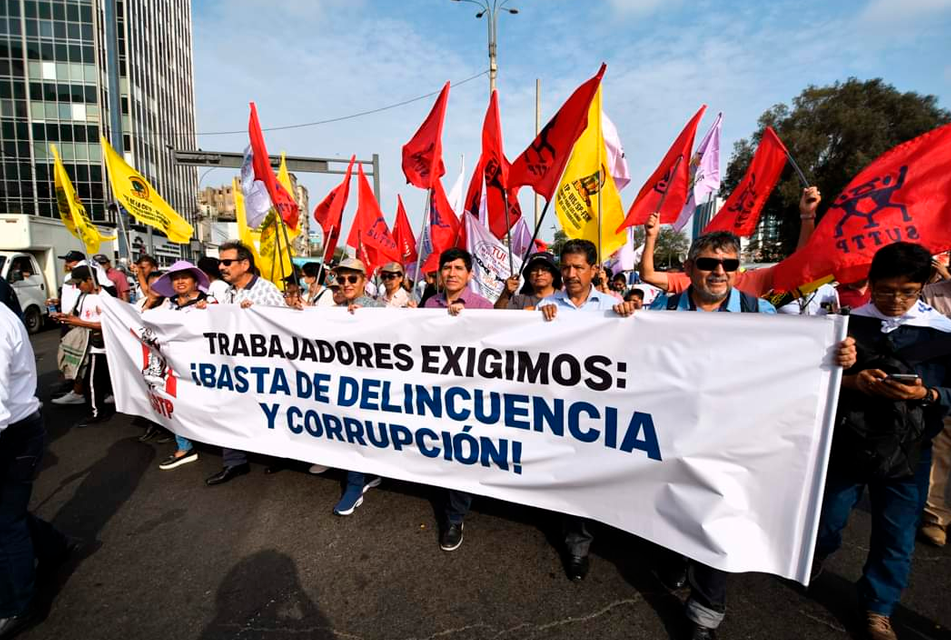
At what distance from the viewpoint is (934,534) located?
2.74 metres

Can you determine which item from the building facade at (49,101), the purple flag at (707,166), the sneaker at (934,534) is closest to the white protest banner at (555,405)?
the sneaker at (934,534)

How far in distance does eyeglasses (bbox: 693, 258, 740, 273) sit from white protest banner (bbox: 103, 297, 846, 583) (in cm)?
36

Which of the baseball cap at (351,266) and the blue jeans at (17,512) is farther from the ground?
the baseball cap at (351,266)

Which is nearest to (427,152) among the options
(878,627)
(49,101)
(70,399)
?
(878,627)

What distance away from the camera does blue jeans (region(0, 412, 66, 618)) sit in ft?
6.65

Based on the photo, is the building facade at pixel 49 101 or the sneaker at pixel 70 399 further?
the building facade at pixel 49 101

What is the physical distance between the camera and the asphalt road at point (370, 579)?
A: 2104 millimetres

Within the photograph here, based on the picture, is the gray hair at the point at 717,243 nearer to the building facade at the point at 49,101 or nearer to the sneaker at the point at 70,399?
the sneaker at the point at 70,399

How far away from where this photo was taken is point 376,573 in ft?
8.05

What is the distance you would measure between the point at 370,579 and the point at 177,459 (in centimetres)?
233

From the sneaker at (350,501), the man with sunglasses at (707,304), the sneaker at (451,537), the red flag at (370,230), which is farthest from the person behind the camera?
the red flag at (370,230)

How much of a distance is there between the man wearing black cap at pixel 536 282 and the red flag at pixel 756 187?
189 centimetres

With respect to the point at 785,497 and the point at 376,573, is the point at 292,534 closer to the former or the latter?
the point at 376,573

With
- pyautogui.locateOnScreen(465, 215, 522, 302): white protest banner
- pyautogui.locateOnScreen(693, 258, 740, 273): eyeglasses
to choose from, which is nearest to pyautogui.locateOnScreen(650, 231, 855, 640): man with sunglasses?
pyautogui.locateOnScreen(693, 258, 740, 273): eyeglasses
